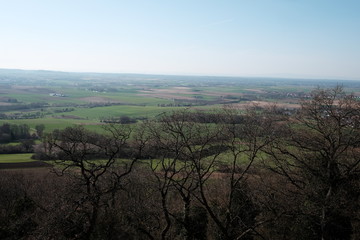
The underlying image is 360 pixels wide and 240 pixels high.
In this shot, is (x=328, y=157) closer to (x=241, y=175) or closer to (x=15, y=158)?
(x=241, y=175)

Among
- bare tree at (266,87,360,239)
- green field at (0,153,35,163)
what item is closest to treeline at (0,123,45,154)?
green field at (0,153,35,163)

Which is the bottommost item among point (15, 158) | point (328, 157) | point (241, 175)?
point (15, 158)

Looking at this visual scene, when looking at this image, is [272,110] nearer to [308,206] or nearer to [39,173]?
[308,206]

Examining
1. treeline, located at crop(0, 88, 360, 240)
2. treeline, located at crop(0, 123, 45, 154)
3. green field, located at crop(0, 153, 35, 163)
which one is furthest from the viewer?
treeline, located at crop(0, 123, 45, 154)

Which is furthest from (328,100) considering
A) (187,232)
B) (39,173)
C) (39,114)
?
(39,114)

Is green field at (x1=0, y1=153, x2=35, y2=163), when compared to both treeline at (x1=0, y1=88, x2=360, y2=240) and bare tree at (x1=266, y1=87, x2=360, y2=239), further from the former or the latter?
bare tree at (x1=266, y1=87, x2=360, y2=239)

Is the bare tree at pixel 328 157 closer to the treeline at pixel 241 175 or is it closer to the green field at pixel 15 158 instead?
the treeline at pixel 241 175

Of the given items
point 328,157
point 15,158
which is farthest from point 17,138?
point 328,157

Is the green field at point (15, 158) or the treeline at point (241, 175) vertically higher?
the treeline at point (241, 175)

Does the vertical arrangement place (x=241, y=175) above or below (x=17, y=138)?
above

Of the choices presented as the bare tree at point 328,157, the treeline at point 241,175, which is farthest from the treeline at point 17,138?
the bare tree at point 328,157

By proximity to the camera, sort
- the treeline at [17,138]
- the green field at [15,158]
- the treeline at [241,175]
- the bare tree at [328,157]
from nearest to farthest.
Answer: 1. the treeline at [241,175]
2. the bare tree at [328,157]
3. the green field at [15,158]
4. the treeline at [17,138]

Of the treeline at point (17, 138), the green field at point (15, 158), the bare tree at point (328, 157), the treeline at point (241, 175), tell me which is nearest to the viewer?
the treeline at point (241, 175)
